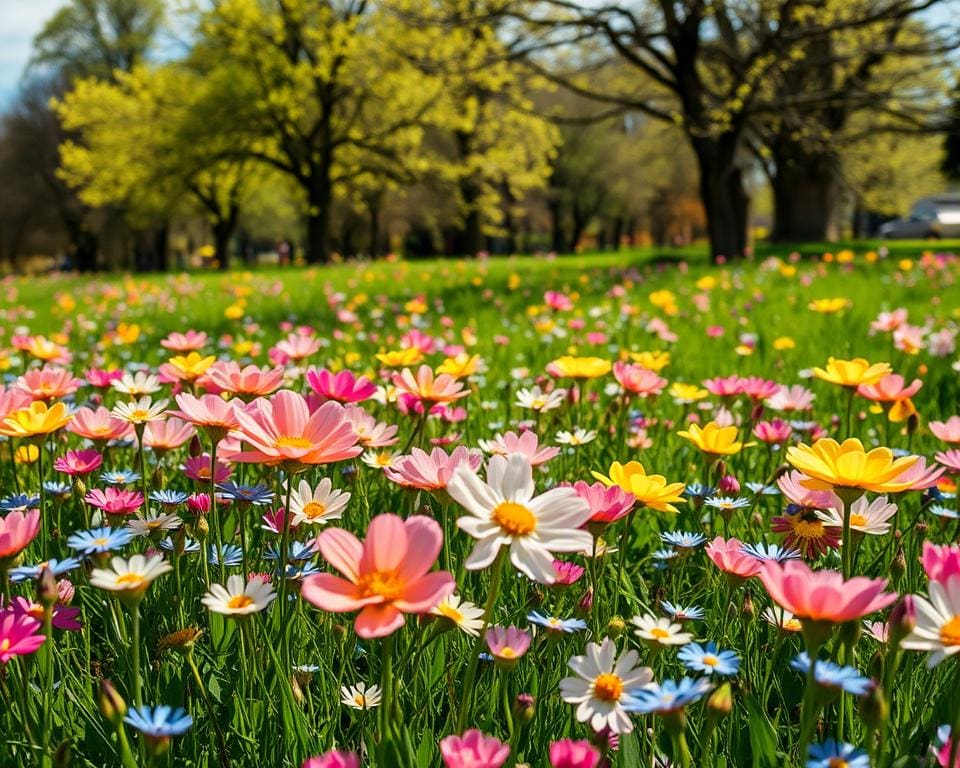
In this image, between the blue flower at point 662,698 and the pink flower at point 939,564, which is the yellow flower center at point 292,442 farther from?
the pink flower at point 939,564

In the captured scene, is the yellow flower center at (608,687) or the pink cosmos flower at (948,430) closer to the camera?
the yellow flower center at (608,687)

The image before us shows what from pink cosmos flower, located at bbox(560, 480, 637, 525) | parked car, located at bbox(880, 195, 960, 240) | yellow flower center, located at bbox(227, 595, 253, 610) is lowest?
yellow flower center, located at bbox(227, 595, 253, 610)

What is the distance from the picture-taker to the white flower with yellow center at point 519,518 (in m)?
0.90

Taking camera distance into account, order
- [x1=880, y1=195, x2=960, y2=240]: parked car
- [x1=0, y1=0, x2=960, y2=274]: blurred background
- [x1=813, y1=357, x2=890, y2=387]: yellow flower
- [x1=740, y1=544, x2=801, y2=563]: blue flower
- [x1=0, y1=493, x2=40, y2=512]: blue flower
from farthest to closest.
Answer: [x1=880, y1=195, x2=960, y2=240]: parked car → [x1=0, y1=0, x2=960, y2=274]: blurred background → [x1=813, y1=357, x2=890, y2=387]: yellow flower → [x1=0, y1=493, x2=40, y2=512]: blue flower → [x1=740, y1=544, x2=801, y2=563]: blue flower

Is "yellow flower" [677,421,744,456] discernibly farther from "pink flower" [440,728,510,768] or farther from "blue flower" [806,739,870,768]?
"pink flower" [440,728,510,768]

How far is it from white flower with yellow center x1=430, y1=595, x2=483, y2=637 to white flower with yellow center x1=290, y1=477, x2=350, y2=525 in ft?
0.93

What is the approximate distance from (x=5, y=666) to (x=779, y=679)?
1.20 meters

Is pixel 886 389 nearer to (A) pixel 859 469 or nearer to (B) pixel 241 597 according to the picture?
(A) pixel 859 469

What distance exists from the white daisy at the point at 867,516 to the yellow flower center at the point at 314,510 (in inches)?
32.9

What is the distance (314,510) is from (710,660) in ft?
2.28

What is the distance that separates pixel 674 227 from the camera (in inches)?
1976

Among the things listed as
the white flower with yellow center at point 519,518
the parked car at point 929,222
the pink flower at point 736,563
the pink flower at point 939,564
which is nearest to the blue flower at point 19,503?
the white flower with yellow center at point 519,518

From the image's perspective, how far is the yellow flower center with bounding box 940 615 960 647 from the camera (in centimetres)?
83

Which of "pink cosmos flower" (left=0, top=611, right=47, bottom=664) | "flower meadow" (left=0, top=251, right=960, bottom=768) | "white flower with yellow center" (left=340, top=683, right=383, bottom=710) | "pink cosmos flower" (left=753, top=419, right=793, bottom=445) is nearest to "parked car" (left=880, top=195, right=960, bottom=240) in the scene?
"pink cosmos flower" (left=753, top=419, right=793, bottom=445)
